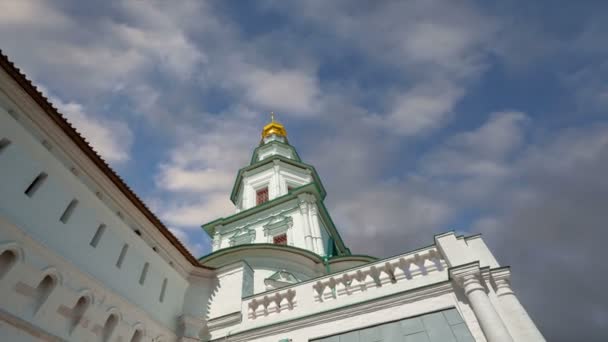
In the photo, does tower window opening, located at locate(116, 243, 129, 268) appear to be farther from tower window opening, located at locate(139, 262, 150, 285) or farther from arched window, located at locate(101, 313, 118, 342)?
arched window, located at locate(101, 313, 118, 342)

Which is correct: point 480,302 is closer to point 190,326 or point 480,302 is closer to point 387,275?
point 387,275

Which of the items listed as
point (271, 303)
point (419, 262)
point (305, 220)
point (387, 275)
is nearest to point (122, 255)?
point (271, 303)

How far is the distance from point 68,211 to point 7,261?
197 cm

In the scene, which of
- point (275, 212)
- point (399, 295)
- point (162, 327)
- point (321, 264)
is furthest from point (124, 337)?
point (275, 212)

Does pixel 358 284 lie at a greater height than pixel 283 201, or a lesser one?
lesser

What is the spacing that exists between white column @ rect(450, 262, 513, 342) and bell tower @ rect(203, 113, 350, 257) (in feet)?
40.4

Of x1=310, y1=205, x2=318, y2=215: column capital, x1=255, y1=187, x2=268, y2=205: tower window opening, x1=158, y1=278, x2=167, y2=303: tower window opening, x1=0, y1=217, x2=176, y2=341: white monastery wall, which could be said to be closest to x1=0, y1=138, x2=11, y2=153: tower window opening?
x1=0, y1=217, x2=176, y2=341: white monastery wall

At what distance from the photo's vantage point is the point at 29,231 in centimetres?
764

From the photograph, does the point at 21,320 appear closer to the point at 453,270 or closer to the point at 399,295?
the point at 399,295

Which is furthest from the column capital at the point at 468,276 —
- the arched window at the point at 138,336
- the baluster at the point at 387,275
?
the arched window at the point at 138,336

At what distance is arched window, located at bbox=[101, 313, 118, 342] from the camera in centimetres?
880

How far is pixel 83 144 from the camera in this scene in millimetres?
9578

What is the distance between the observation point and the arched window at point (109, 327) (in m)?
8.80

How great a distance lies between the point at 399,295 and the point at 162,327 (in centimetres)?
723
